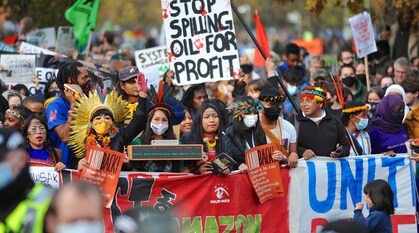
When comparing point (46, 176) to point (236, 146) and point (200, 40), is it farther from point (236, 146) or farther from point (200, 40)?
point (200, 40)

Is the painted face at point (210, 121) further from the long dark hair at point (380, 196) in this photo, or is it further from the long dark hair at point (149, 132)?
the long dark hair at point (380, 196)

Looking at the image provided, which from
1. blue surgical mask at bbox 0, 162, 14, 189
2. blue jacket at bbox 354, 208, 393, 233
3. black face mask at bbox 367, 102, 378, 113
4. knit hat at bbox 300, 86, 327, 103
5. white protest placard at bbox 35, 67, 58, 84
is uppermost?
white protest placard at bbox 35, 67, 58, 84

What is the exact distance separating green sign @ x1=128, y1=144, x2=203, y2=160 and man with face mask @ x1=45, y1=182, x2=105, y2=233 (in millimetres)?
5364

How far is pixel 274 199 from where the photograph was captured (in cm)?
1137

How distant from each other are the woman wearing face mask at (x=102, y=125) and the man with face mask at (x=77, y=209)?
5.34 metres

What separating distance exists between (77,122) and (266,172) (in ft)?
6.23

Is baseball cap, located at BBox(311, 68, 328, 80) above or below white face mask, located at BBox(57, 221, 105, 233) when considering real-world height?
above

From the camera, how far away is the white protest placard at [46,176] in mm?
10547

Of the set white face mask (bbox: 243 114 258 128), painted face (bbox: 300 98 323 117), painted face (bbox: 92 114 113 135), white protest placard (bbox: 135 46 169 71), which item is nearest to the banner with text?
painted face (bbox: 300 98 323 117)

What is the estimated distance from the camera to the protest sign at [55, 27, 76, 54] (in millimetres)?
17891

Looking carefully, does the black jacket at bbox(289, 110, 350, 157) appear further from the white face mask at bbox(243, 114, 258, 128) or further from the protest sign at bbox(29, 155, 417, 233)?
the white face mask at bbox(243, 114, 258, 128)

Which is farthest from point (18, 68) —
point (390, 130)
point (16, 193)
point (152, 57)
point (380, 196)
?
point (16, 193)

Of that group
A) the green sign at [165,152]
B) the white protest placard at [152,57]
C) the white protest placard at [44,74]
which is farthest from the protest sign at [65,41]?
the green sign at [165,152]

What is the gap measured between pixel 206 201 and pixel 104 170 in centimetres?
117
